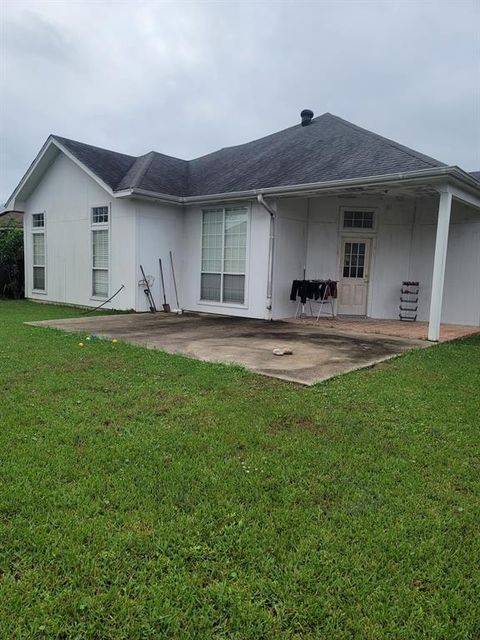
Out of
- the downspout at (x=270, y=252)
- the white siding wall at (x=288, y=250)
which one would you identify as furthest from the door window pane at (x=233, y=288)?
the white siding wall at (x=288, y=250)

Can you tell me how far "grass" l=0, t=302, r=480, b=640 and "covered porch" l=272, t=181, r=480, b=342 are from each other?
21.2 ft

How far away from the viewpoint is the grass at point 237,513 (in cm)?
181

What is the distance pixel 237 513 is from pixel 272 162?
10433 mm

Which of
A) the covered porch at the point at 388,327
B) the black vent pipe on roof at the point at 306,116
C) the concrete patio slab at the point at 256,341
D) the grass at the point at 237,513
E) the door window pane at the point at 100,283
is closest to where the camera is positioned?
the grass at the point at 237,513

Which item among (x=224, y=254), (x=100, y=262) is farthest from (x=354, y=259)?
(x=100, y=262)

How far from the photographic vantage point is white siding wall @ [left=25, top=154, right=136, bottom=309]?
11719 mm

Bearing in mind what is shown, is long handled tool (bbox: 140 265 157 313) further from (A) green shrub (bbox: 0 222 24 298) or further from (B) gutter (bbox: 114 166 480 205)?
(A) green shrub (bbox: 0 222 24 298)

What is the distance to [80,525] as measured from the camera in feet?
7.65

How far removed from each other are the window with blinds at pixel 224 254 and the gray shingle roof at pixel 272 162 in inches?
25.8

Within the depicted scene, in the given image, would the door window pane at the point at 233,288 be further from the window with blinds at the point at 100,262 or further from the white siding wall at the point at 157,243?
the window with blinds at the point at 100,262

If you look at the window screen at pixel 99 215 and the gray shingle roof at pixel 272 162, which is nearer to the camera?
the gray shingle roof at pixel 272 162

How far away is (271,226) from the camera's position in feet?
33.7

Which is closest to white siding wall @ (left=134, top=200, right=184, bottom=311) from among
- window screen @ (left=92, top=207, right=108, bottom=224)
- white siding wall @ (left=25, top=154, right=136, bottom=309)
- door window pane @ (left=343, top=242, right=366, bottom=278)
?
white siding wall @ (left=25, top=154, right=136, bottom=309)

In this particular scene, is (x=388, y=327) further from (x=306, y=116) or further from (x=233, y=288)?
(x=306, y=116)
